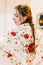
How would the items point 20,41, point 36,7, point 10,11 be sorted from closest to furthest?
point 20,41, point 36,7, point 10,11

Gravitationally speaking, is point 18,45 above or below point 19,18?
below

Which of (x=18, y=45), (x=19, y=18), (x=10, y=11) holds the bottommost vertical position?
(x=18, y=45)

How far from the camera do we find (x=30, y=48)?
1.80 meters

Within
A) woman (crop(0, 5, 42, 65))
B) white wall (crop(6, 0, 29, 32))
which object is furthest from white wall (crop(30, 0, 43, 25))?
woman (crop(0, 5, 42, 65))

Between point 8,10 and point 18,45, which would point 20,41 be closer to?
point 18,45

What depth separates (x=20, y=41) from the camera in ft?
5.76

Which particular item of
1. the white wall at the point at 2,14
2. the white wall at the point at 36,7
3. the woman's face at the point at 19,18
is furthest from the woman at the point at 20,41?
the white wall at the point at 2,14

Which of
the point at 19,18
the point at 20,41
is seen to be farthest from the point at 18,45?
the point at 19,18

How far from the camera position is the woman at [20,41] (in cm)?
175

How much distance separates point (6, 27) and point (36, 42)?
2.48 ft

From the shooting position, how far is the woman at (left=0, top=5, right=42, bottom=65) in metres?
1.75

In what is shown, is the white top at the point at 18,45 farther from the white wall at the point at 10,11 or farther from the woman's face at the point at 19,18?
the white wall at the point at 10,11

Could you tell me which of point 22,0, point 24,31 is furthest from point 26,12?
point 22,0

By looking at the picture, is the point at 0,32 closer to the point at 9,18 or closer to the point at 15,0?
the point at 9,18
